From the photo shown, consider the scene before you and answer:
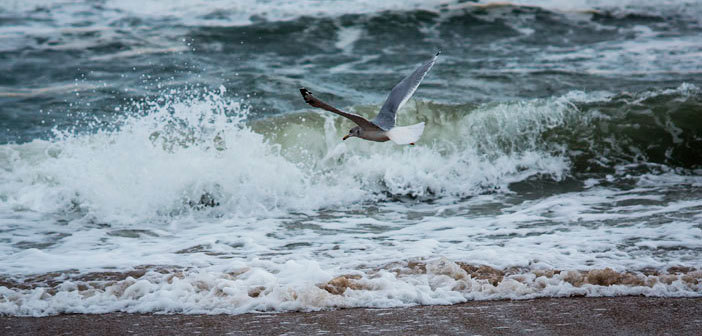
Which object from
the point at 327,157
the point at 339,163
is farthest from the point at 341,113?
the point at 327,157

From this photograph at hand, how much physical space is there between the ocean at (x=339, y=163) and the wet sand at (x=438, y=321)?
11 centimetres

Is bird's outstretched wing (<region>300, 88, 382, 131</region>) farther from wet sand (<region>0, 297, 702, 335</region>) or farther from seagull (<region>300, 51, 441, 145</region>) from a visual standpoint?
wet sand (<region>0, 297, 702, 335</region>)

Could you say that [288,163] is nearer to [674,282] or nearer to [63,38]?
[674,282]


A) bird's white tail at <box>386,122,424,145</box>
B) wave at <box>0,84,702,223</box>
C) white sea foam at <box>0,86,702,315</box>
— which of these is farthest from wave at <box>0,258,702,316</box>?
wave at <box>0,84,702,223</box>

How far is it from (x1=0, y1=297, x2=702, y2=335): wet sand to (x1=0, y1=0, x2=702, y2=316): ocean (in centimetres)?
11

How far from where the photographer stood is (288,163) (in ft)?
22.6

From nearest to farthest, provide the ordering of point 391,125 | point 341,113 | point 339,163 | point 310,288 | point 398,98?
1. point 341,113
2. point 310,288
3. point 391,125
4. point 398,98
5. point 339,163

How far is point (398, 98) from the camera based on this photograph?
14.0ft

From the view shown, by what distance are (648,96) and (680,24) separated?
6.26 m

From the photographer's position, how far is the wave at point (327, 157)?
6.23m

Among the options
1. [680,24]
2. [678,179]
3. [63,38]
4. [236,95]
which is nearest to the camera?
[678,179]

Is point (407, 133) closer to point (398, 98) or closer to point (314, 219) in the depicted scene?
point (398, 98)

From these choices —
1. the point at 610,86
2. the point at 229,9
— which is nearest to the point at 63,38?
the point at 229,9

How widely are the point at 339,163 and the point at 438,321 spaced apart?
407 cm
